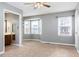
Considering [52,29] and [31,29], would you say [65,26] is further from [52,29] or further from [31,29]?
[31,29]

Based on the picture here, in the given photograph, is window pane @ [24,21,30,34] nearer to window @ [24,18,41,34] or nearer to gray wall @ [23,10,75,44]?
window @ [24,18,41,34]

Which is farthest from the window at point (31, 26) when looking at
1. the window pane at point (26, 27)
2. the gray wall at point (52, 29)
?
the gray wall at point (52, 29)

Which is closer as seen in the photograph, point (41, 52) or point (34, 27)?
point (41, 52)

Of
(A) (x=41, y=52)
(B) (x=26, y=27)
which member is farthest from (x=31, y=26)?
(A) (x=41, y=52)

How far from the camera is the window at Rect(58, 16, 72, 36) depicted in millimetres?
6812

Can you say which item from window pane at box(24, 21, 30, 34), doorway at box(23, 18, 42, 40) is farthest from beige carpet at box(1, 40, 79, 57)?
window pane at box(24, 21, 30, 34)

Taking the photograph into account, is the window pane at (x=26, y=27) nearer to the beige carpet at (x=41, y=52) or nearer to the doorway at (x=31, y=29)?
the doorway at (x=31, y=29)

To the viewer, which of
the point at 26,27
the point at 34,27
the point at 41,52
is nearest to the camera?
the point at 41,52

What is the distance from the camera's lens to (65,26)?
701cm

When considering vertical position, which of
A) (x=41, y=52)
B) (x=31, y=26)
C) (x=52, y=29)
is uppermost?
(x=31, y=26)

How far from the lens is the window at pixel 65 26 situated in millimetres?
6812

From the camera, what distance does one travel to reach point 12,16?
7.13 m

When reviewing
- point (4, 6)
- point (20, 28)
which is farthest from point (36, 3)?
point (20, 28)

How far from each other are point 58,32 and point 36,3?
12.6ft
